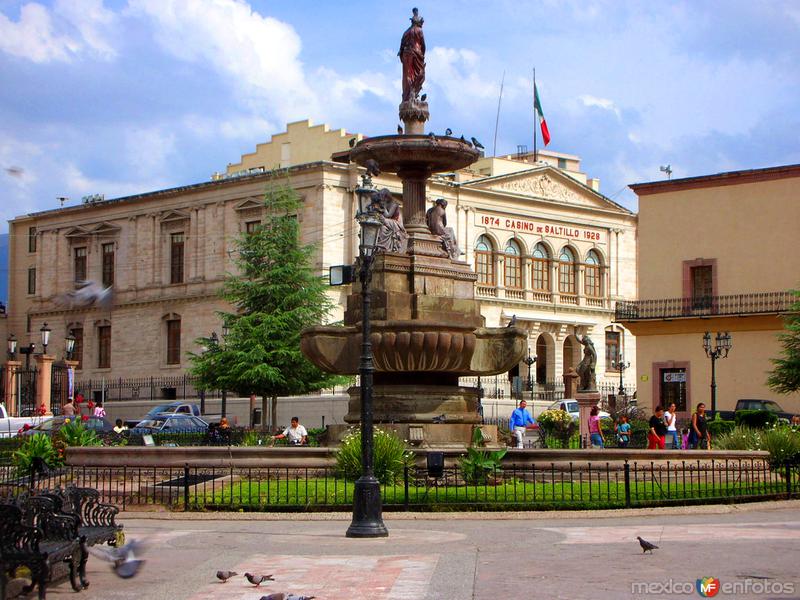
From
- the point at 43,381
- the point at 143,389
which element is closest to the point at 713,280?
the point at 43,381

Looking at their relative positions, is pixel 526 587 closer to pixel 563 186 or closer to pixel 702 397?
pixel 702 397

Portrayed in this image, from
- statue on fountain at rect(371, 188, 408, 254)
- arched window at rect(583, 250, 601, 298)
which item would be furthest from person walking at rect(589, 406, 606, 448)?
arched window at rect(583, 250, 601, 298)

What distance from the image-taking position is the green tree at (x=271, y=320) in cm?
4741

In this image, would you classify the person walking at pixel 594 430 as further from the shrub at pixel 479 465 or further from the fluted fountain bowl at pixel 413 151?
the shrub at pixel 479 465

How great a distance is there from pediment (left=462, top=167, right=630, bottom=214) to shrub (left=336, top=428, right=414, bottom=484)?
170 ft

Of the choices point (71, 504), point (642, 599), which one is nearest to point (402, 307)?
point (71, 504)

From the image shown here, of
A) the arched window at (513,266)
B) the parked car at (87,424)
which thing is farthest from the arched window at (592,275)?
the parked car at (87,424)

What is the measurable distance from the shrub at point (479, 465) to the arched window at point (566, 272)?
5502cm

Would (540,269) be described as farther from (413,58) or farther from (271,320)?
(413,58)

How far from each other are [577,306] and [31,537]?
65580 mm

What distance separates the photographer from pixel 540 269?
247 ft

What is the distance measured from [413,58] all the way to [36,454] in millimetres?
9133

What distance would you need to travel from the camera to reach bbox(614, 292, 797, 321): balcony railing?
48062 mm

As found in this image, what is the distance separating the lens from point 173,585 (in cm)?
1244
